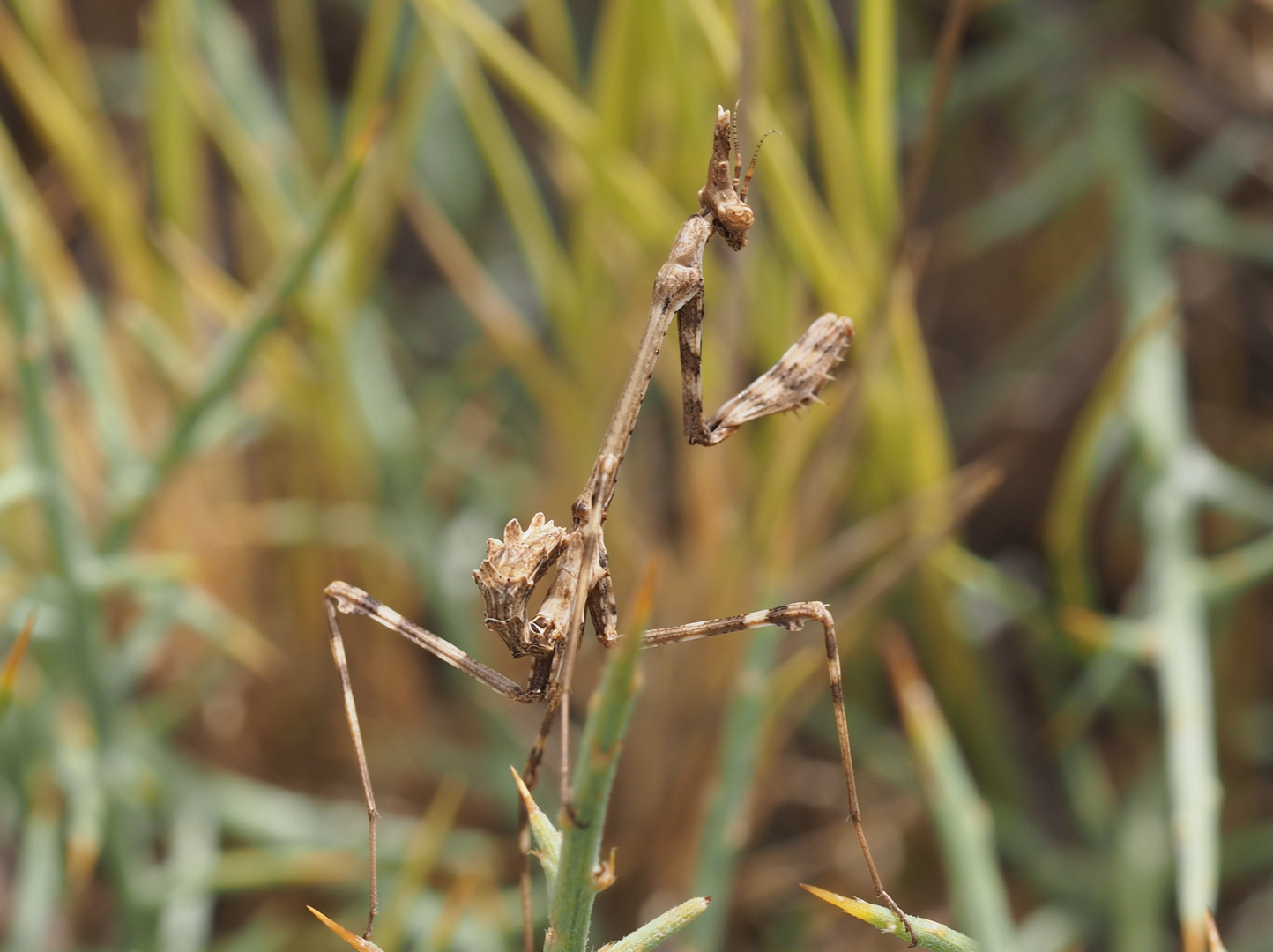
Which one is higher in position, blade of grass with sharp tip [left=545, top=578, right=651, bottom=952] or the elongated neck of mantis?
the elongated neck of mantis

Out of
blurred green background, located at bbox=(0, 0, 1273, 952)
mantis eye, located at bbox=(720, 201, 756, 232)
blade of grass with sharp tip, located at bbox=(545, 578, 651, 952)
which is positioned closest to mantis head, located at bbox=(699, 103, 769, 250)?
mantis eye, located at bbox=(720, 201, 756, 232)

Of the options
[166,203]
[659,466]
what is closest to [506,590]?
[659,466]

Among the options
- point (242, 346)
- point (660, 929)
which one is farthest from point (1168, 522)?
point (242, 346)

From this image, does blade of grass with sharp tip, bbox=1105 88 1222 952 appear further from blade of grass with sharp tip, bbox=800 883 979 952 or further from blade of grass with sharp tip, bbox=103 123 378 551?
blade of grass with sharp tip, bbox=103 123 378 551

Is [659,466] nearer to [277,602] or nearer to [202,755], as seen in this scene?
[277,602]

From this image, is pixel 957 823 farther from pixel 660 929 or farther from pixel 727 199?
pixel 727 199

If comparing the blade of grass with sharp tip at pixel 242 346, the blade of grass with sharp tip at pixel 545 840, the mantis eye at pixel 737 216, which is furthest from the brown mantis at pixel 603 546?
the blade of grass with sharp tip at pixel 242 346
